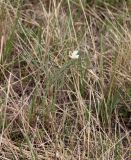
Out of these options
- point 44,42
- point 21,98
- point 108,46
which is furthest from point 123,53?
point 21,98

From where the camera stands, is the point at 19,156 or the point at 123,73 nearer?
the point at 19,156

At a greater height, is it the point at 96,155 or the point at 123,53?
the point at 123,53

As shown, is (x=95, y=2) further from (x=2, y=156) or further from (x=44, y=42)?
(x=2, y=156)

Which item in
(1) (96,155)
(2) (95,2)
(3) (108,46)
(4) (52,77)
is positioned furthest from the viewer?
(2) (95,2)

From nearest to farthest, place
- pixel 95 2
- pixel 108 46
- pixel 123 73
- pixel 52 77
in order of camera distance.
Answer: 1. pixel 52 77
2. pixel 123 73
3. pixel 108 46
4. pixel 95 2

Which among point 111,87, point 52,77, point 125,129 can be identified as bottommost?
point 125,129

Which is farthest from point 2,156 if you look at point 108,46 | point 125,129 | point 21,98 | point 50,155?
point 108,46
